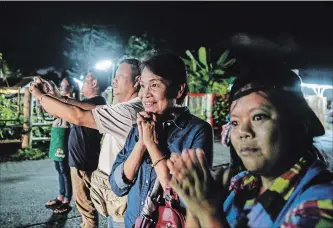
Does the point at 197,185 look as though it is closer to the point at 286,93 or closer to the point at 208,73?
the point at 286,93

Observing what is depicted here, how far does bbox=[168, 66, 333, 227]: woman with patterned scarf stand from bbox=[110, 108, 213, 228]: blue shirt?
0.57 metres

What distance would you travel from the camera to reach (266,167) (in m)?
1.16

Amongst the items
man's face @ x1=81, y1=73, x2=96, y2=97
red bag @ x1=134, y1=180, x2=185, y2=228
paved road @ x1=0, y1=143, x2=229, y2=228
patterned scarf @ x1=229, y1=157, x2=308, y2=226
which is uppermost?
man's face @ x1=81, y1=73, x2=96, y2=97

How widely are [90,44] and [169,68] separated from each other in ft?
97.6

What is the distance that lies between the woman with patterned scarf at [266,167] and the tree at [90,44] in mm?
27147

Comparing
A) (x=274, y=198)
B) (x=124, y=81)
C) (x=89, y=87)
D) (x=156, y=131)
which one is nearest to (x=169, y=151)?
(x=156, y=131)

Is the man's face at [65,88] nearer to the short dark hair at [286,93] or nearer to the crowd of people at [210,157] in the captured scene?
the crowd of people at [210,157]

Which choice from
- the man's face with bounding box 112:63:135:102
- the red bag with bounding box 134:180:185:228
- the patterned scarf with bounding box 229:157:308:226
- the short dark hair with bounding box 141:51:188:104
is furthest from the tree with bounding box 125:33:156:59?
the patterned scarf with bounding box 229:157:308:226

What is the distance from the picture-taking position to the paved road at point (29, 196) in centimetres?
458

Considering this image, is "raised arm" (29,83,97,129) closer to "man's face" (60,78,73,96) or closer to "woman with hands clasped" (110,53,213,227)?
"woman with hands clasped" (110,53,213,227)

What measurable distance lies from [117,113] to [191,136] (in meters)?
0.72

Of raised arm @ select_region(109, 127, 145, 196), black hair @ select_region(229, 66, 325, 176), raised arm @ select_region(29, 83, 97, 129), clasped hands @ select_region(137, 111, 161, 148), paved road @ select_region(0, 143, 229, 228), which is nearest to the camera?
black hair @ select_region(229, 66, 325, 176)

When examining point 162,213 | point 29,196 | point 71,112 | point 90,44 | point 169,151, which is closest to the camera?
point 162,213

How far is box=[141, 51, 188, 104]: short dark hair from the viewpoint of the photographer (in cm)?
197
